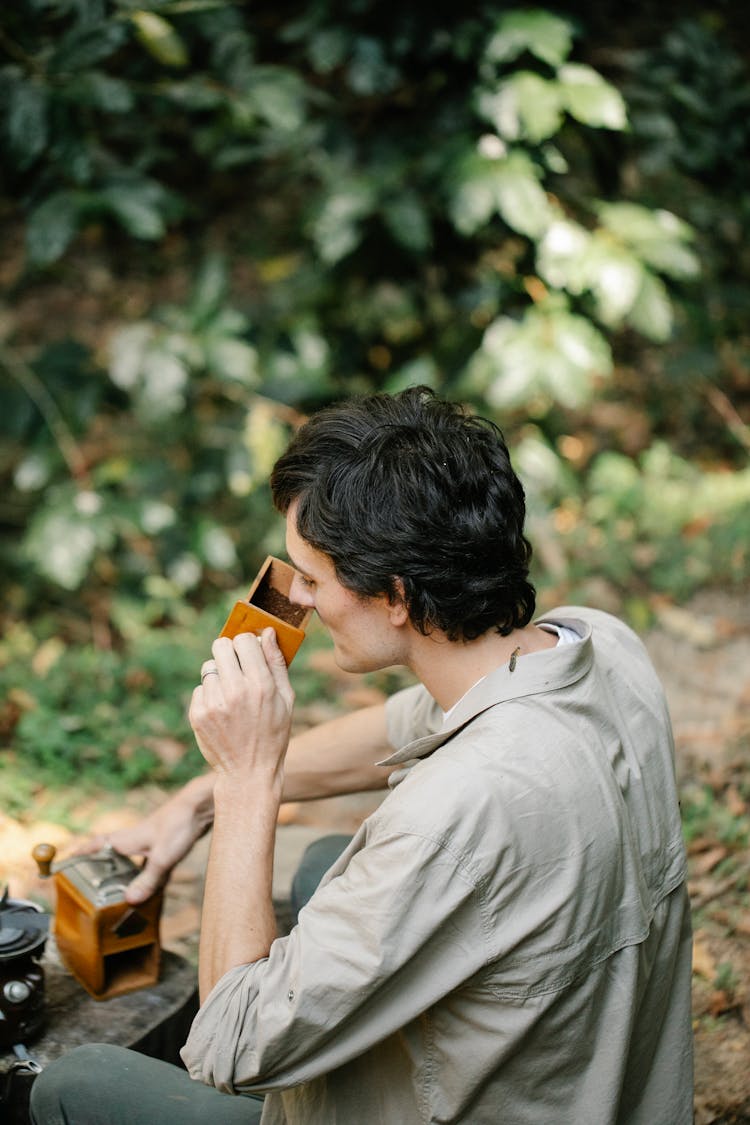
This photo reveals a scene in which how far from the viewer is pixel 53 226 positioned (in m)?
3.20

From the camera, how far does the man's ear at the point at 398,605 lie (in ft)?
5.14

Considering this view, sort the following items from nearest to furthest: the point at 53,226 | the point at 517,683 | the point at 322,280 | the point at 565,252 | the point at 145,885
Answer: the point at 517,683 → the point at 145,885 → the point at 53,226 → the point at 565,252 → the point at 322,280

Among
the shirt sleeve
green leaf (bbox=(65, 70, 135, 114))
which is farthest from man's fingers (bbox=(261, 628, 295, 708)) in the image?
green leaf (bbox=(65, 70, 135, 114))

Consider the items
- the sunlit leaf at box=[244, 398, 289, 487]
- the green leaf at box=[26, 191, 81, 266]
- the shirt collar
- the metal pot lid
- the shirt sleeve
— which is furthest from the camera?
the sunlit leaf at box=[244, 398, 289, 487]

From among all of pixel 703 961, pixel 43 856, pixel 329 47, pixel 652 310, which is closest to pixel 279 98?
pixel 329 47

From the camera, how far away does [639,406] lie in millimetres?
6078

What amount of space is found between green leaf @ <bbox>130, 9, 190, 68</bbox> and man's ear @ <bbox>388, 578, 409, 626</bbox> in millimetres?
2336

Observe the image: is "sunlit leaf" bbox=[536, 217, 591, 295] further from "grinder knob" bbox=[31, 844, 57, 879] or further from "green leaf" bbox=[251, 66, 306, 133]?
"grinder knob" bbox=[31, 844, 57, 879]

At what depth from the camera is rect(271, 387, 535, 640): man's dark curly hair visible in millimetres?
1536

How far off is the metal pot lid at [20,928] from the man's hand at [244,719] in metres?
0.56

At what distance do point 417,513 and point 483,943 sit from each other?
0.59 m

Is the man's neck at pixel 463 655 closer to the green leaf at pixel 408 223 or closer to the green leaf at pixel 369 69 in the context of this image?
the green leaf at pixel 408 223

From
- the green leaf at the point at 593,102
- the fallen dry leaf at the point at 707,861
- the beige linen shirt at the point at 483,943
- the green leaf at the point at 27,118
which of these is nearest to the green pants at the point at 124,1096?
the beige linen shirt at the point at 483,943

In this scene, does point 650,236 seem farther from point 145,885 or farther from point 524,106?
point 145,885
